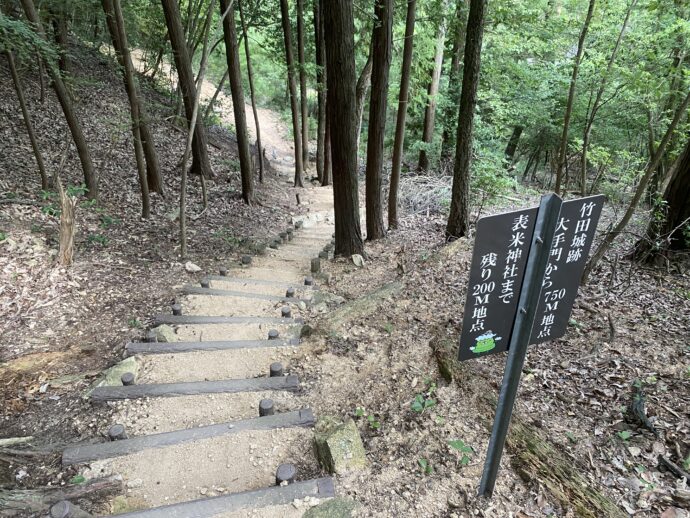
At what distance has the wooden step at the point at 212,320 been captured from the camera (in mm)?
4820

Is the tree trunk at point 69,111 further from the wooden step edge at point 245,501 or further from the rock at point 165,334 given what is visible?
the wooden step edge at point 245,501

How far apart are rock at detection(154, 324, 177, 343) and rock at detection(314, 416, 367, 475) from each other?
2310 millimetres

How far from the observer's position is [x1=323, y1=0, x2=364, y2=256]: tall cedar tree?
19.1ft

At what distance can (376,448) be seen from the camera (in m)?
3.10

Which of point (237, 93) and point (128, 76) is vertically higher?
point (128, 76)

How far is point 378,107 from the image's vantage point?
24.7 ft

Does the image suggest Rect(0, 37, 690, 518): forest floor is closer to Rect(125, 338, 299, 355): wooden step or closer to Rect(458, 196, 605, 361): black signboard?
Rect(125, 338, 299, 355): wooden step

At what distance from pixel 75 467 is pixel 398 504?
2346 millimetres

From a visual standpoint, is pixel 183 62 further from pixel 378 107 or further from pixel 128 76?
A: pixel 378 107

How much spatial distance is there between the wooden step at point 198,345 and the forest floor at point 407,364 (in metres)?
0.24

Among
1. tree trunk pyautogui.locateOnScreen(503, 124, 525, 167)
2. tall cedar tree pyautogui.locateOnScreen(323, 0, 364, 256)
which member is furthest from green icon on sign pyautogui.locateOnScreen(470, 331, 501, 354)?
tree trunk pyautogui.locateOnScreen(503, 124, 525, 167)

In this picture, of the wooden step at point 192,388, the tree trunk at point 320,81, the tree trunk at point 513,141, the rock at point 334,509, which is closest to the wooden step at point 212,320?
the wooden step at point 192,388

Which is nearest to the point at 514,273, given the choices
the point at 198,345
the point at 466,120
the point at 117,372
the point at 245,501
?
the point at 245,501

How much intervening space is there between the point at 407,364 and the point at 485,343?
1.97 metres
